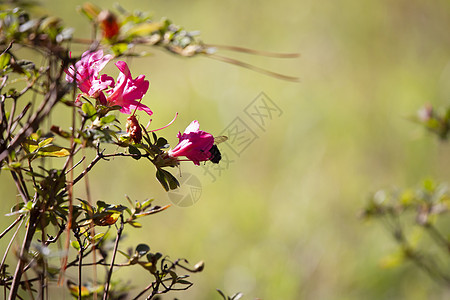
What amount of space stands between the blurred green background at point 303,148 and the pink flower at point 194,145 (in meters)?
1.14

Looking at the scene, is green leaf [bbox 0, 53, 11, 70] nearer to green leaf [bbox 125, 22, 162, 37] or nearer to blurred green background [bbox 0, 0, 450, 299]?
green leaf [bbox 125, 22, 162, 37]

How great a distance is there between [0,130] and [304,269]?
1.37 m

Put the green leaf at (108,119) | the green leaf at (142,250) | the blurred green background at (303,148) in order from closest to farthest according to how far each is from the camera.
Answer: the green leaf at (108,119) < the green leaf at (142,250) < the blurred green background at (303,148)

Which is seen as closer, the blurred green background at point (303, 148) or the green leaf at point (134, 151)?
→ the green leaf at point (134, 151)

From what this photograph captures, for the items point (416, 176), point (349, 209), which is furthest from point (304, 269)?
point (416, 176)

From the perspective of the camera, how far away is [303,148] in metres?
2.20

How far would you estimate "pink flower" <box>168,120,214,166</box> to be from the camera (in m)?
0.56

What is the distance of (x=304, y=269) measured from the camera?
1736 millimetres

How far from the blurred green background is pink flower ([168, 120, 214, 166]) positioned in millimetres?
1143

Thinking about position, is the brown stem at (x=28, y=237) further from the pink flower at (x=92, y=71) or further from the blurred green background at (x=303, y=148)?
the blurred green background at (x=303, y=148)

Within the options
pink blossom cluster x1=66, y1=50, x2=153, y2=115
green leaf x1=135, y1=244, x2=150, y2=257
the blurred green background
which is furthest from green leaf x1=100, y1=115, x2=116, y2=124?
the blurred green background

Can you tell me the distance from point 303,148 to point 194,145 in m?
1.68

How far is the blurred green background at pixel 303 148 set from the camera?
176 centimetres

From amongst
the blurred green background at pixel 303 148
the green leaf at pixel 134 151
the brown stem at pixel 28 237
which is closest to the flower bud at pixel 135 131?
the green leaf at pixel 134 151
